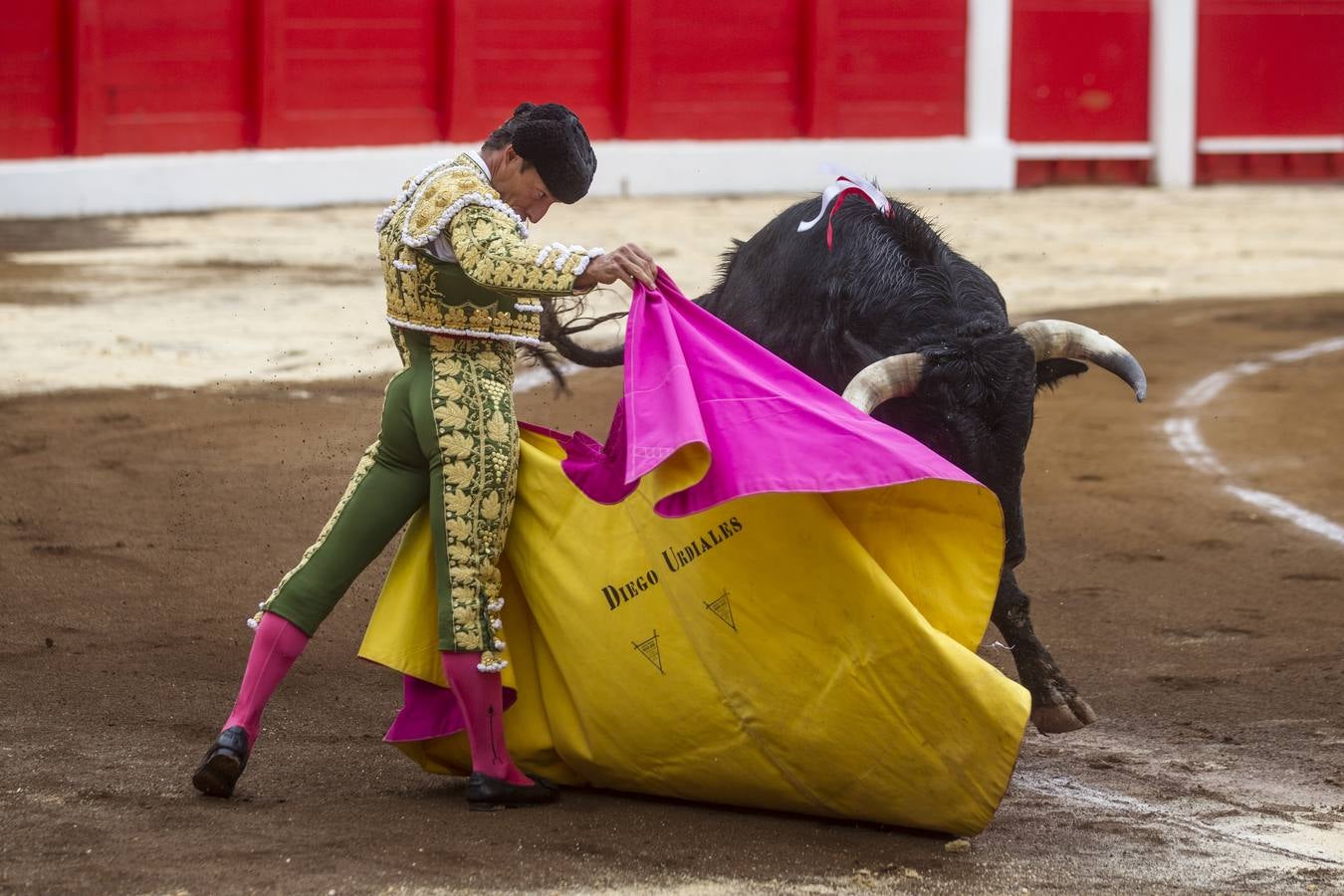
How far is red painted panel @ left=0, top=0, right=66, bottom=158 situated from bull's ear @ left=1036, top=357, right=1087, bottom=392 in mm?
8483

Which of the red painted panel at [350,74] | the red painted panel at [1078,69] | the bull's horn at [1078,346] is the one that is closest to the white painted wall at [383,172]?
the red painted panel at [350,74]

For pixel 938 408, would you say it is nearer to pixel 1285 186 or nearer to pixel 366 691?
pixel 366 691

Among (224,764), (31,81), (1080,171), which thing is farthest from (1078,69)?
(224,764)

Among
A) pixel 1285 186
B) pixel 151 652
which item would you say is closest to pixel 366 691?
pixel 151 652

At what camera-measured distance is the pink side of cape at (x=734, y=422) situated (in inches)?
111

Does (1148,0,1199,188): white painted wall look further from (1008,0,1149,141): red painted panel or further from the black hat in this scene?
the black hat

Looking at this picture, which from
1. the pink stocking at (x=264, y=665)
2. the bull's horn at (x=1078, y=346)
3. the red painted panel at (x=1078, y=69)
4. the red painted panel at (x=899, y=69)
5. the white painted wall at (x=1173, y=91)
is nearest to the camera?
the pink stocking at (x=264, y=665)

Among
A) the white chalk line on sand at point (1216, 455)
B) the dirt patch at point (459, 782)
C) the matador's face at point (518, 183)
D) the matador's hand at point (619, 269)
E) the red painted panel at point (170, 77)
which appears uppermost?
the red painted panel at point (170, 77)

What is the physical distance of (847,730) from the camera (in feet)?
9.50

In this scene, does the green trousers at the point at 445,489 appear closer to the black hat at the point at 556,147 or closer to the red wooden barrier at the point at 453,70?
the black hat at the point at 556,147

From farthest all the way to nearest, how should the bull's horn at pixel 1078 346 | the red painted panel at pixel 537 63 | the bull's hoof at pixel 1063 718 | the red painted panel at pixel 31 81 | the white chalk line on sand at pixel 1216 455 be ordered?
the red painted panel at pixel 537 63 → the red painted panel at pixel 31 81 → the white chalk line on sand at pixel 1216 455 → the bull's horn at pixel 1078 346 → the bull's hoof at pixel 1063 718

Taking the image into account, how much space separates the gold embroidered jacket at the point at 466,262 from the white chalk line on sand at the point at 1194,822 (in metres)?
1.16

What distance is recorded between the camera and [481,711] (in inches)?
120

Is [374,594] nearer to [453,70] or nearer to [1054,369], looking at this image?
[1054,369]
